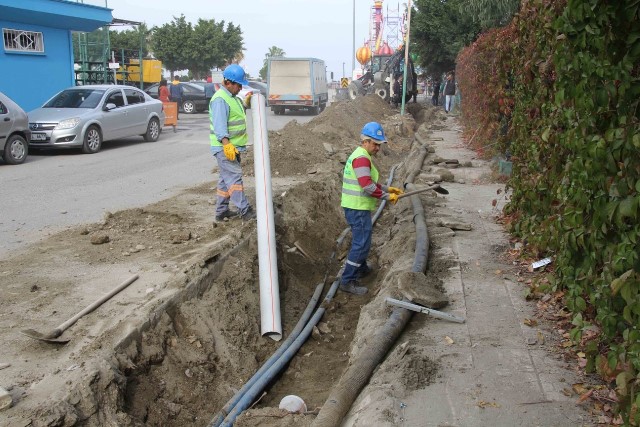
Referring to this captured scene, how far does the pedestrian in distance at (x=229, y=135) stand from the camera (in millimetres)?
8234

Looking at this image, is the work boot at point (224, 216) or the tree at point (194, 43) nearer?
the work boot at point (224, 216)

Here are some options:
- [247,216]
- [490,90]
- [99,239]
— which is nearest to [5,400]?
[99,239]

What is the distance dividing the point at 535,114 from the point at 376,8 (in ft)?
227

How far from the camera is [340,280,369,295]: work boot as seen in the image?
292 inches

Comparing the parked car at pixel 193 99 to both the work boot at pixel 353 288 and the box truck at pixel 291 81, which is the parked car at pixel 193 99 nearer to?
the box truck at pixel 291 81

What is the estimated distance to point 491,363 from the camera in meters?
4.54

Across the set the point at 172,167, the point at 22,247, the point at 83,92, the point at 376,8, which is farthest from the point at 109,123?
the point at 376,8

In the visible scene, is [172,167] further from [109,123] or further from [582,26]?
[582,26]

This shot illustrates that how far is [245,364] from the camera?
20.0ft

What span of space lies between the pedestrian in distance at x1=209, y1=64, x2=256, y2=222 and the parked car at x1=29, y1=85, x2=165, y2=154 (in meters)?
8.71

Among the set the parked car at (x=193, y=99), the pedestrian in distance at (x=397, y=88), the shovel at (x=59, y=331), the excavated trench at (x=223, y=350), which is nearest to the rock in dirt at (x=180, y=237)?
the excavated trench at (x=223, y=350)

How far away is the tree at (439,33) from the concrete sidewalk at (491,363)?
19.3 m

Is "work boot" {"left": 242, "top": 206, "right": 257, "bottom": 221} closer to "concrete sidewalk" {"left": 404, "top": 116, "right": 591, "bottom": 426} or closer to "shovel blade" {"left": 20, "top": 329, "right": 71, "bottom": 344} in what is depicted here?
"concrete sidewalk" {"left": 404, "top": 116, "right": 591, "bottom": 426}

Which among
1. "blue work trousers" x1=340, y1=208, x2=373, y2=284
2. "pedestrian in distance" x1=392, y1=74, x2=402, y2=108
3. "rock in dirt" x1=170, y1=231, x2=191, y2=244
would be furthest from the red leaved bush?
"pedestrian in distance" x1=392, y1=74, x2=402, y2=108
